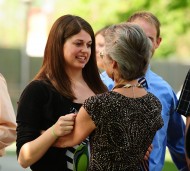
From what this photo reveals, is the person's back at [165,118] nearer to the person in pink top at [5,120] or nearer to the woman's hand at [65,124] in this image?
the person in pink top at [5,120]

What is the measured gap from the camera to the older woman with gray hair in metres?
4.00

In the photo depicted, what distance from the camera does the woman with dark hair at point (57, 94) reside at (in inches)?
166

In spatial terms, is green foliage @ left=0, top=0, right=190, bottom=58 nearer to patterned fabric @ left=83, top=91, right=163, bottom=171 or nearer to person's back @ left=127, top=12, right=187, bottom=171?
person's back @ left=127, top=12, right=187, bottom=171

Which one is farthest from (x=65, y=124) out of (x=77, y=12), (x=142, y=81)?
(x=77, y=12)

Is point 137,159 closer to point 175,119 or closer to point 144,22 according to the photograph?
point 175,119

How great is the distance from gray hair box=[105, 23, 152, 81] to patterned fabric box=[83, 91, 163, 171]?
0.44ft

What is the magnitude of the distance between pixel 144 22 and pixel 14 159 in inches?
319

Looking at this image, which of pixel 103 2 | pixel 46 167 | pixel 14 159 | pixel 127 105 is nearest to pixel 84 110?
pixel 127 105

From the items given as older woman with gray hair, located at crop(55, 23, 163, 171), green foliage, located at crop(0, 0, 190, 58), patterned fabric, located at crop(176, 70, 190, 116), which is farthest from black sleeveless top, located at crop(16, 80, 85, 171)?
green foliage, located at crop(0, 0, 190, 58)

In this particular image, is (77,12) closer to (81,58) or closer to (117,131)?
(81,58)

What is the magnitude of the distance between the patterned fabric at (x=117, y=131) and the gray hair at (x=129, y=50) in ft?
0.44

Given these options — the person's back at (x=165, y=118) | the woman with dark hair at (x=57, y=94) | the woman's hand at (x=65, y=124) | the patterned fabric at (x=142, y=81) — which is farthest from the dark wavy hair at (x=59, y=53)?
the person's back at (x=165, y=118)

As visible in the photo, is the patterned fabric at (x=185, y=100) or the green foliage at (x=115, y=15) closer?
the patterned fabric at (x=185, y=100)

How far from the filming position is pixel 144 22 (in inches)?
215
